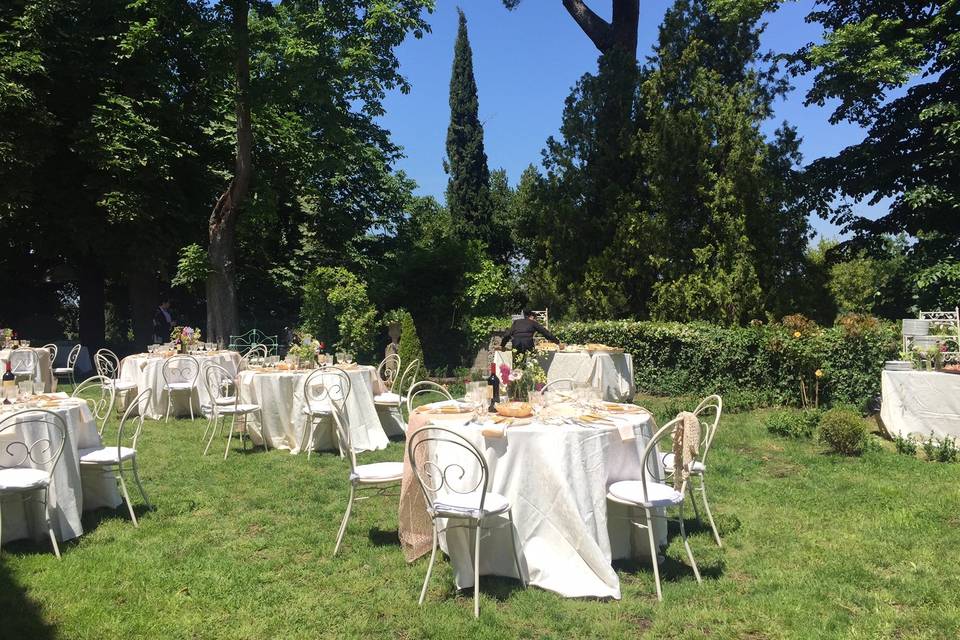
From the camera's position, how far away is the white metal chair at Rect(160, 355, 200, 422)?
1002 cm

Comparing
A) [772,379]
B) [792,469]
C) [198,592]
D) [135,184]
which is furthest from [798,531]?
[135,184]

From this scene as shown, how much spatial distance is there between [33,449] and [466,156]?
2439 centimetres

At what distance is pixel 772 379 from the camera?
35.1 feet

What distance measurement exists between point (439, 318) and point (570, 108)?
6612 millimetres

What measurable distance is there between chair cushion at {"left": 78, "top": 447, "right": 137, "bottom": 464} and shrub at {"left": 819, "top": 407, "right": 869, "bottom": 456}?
708 centimetres

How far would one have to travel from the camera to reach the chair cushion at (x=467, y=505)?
3.71m

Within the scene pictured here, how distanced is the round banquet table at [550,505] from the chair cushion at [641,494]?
0.27 feet

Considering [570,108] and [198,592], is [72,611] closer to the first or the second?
[198,592]

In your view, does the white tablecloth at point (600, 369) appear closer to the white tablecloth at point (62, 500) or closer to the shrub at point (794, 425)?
the shrub at point (794, 425)

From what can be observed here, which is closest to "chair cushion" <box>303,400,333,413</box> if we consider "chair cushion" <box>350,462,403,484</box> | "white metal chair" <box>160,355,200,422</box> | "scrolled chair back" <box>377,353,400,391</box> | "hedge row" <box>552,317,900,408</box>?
"scrolled chair back" <box>377,353,400,391</box>

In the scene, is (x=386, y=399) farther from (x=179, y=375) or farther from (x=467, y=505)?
(x=467, y=505)

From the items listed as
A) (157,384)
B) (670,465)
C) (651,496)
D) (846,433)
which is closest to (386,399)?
(157,384)

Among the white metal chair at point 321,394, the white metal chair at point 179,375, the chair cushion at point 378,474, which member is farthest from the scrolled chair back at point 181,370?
the chair cushion at point 378,474

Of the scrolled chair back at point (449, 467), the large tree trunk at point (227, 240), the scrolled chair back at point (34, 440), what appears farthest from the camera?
the large tree trunk at point (227, 240)
